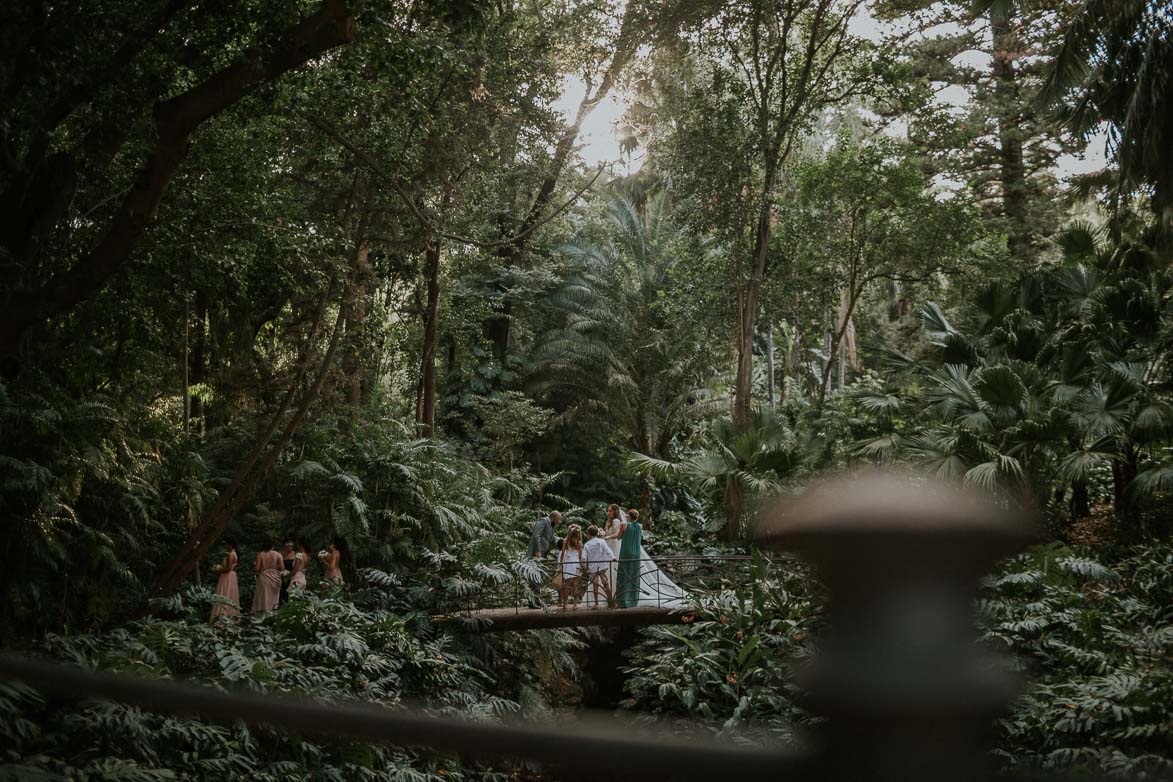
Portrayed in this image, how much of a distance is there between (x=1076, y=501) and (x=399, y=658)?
38.6 feet

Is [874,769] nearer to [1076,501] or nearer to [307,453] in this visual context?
[307,453]

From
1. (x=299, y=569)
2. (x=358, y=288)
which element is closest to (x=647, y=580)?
(x=299, y=569)

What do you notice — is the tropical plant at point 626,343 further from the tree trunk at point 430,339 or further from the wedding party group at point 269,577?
the wedding party group at point 269,577

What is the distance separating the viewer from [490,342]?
890 inches

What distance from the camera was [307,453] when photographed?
14.8 m

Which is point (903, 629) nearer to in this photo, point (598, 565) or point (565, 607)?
point (565, 607)

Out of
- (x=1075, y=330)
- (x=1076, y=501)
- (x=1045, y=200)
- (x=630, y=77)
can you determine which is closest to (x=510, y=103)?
(x=630, y=77)

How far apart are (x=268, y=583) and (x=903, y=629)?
12.5 m

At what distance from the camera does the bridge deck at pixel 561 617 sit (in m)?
12.1

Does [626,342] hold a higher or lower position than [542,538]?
higher

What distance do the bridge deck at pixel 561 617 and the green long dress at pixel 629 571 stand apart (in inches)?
11.2

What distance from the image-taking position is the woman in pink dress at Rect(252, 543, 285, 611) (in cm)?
1200

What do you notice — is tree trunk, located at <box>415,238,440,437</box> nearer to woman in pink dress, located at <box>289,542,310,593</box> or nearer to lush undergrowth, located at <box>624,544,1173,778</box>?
woman in pink dress, located at <box>289,542,310,593</box>

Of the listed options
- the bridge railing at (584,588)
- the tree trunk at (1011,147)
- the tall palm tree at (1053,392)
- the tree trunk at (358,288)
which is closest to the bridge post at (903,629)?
the bridge railing at (584,588)
